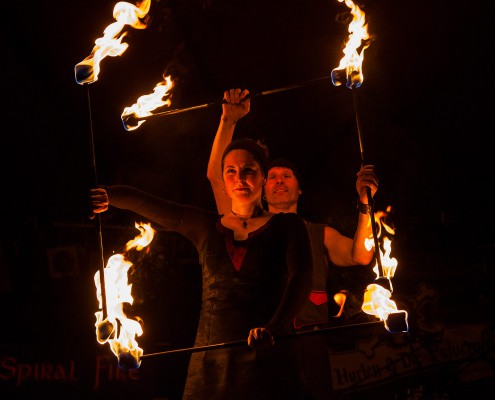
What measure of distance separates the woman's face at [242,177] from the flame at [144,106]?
66 cm

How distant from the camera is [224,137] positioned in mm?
3674

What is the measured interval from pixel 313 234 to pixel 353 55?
1260 mm

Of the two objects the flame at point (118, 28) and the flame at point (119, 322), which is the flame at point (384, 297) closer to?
the flame at point (119, 322)

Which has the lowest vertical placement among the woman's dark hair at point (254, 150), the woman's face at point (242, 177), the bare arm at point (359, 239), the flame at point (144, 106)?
the bare arm at point (359, 239)

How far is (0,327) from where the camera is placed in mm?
7859

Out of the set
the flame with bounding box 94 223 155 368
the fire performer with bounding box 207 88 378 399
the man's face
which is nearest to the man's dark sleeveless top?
the fire performer with bounding box 207 88 378 399

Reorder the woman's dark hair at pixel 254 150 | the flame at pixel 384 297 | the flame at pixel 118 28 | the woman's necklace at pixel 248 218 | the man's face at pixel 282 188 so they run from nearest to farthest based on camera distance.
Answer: the flame at pixel 384 297 → the woman's necklace at pixel 248 218 → the woman's dark hair at pixel 254 150 → the flame at pixel 118 28 → the man's face at pixel 282 188

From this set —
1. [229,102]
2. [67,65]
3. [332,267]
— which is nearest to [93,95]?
[67,65]

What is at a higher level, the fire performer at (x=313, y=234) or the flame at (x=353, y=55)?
the flame at (x=353, y=55)

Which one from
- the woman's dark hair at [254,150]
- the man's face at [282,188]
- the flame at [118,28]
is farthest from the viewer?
the man's face at [282,188]

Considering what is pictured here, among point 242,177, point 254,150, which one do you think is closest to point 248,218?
point 242,177

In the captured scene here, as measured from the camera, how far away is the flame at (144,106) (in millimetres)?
3521

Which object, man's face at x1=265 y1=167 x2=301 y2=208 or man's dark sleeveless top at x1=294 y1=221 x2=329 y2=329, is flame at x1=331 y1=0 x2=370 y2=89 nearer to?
man's face at x1=265 y1=167 x2=301 y2=208

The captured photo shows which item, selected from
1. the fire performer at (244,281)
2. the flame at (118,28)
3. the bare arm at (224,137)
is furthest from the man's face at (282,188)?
the flame at (118,28)
